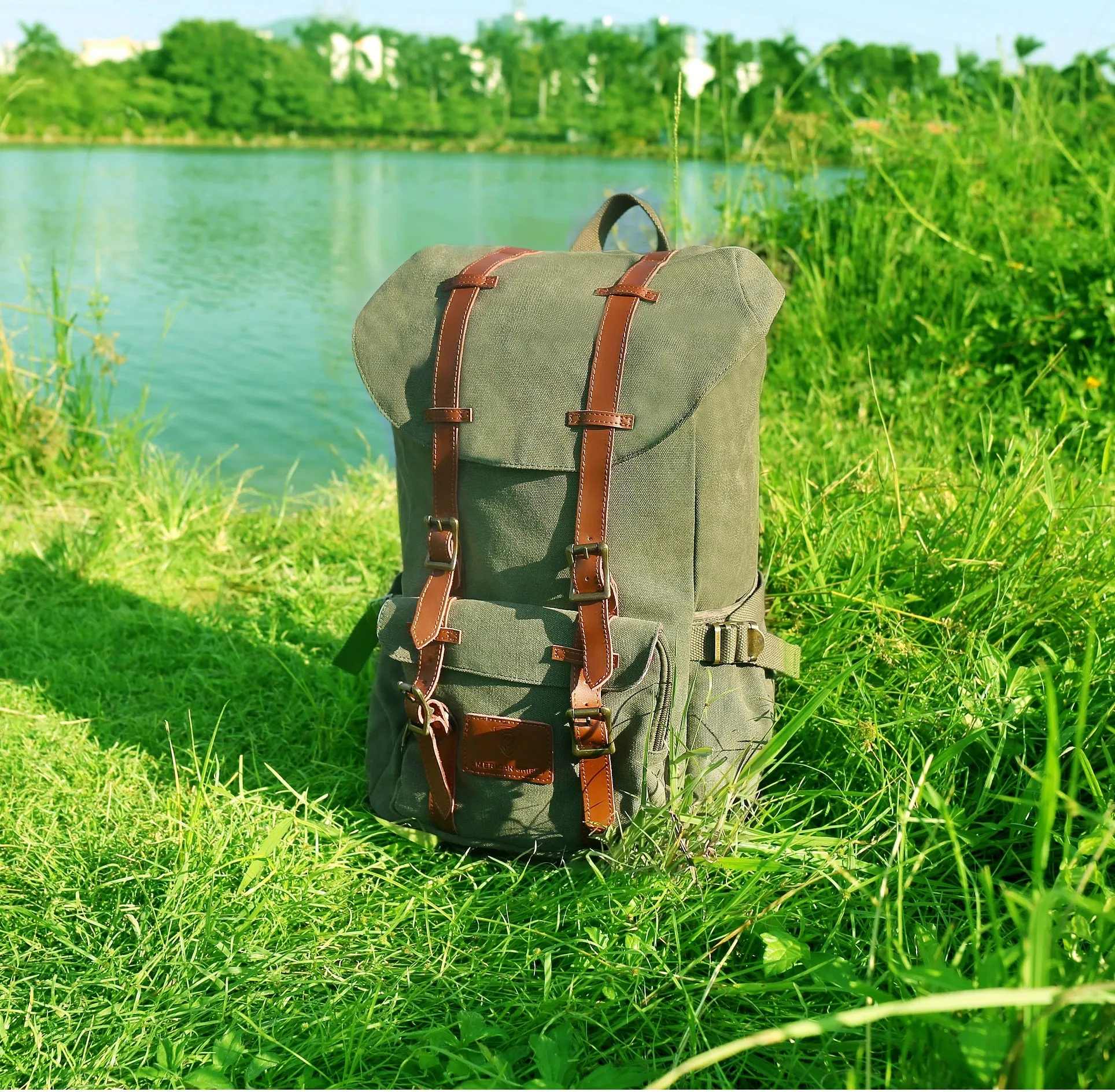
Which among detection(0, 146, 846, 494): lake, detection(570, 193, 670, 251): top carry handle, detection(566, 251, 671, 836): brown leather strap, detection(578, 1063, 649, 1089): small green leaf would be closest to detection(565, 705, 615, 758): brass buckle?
detection(566, 251, 671, 836): brown leather strap

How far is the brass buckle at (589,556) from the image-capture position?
183cm

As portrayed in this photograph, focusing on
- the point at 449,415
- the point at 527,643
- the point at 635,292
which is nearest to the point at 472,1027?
the point at 527,643

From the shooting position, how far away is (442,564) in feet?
6.41

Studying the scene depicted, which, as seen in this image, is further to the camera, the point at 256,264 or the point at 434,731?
the point at 256,264

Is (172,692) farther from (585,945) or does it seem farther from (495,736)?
(585,945)

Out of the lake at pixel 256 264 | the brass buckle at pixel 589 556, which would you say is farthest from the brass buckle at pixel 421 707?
the lake at pixel 256 264

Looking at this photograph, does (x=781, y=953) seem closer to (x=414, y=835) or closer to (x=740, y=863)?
(x=740, y=863)

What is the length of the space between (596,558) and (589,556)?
1 centimetres

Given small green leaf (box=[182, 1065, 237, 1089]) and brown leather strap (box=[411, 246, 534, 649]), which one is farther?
brown leather strap (box=[411, 246, 534, 649])

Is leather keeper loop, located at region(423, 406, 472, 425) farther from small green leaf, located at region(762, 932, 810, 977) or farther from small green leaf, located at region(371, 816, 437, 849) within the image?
small green leaf, located at region(762, 932, 810, 977)

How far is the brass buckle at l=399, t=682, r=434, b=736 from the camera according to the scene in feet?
6.35

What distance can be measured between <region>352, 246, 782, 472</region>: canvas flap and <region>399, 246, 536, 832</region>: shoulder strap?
0.03m

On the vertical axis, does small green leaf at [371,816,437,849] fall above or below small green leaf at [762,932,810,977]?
below

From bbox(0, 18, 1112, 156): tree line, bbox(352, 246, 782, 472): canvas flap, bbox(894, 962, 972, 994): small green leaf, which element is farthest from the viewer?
bbox(0, 18, 1112, 156): tree line
